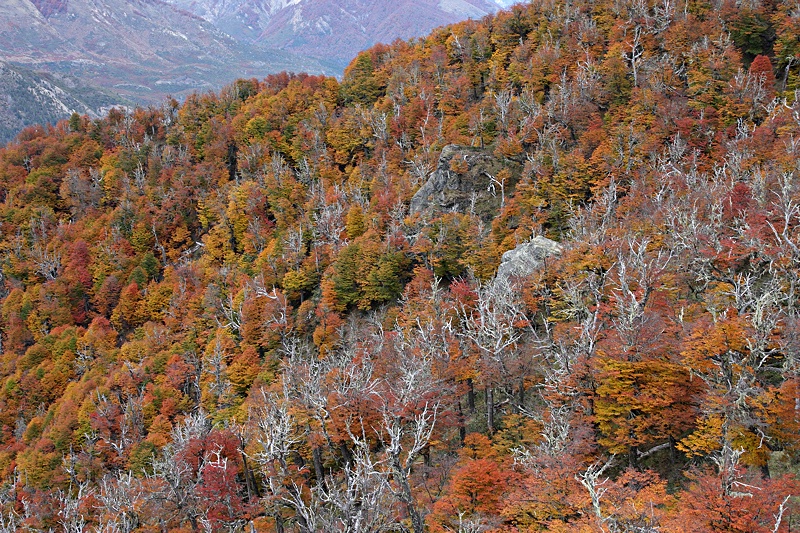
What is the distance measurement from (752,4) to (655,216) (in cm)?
4766

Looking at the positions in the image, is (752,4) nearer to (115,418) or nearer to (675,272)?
(675,272)

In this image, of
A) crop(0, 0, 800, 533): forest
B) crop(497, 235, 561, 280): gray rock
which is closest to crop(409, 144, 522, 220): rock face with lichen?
crop(0, 0, 800, 533): forest

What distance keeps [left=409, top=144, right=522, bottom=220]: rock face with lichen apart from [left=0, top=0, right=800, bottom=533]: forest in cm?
48

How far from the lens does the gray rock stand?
49.9 metres

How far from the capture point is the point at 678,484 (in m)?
30.2

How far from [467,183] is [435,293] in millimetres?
27391

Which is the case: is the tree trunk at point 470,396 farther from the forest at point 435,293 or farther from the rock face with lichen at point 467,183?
the rock face with lichen at point 467,183

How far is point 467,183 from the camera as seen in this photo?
7156 centimetres

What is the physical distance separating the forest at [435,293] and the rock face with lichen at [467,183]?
0.48m

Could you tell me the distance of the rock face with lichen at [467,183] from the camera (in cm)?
6981

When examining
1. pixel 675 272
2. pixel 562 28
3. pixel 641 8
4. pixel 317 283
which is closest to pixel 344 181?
pixel 317 283

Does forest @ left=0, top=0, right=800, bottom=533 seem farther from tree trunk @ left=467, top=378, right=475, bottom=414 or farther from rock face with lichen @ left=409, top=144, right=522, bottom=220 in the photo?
tree trunk @ left=467, top=378, right=475, bottom=414

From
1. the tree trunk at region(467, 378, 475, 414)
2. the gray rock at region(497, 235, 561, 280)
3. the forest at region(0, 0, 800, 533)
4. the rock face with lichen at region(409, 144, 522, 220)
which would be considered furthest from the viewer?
the rock face with lichen at region(409, 144, 522, 220)

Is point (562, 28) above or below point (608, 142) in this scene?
above
